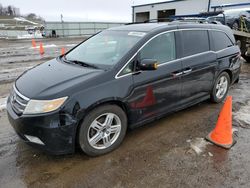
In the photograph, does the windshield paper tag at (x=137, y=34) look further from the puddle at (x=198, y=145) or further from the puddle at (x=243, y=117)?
the puddle at (x=243, y=117)

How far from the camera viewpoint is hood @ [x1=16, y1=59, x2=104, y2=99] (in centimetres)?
279

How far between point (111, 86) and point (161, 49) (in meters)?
1.22

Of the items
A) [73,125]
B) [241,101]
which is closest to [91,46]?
[73,125]

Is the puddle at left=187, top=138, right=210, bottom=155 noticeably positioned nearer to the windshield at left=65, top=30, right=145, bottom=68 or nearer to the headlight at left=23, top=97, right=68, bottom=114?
the windshield at left=65, top=30, right=145, bottom=68

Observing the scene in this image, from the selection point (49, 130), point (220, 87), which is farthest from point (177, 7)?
point (49, 130)

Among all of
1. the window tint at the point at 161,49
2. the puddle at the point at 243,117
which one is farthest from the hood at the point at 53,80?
the puddle at the point at 243,117

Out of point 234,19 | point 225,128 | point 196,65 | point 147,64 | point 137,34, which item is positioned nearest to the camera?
point 147,64

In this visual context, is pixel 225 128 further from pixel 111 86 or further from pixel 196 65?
pixel 111 86

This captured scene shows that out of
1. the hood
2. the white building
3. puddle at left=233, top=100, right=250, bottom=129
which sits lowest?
puddle at left=233, top=100, right=250, bottom=129

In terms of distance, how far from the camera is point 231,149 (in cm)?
337

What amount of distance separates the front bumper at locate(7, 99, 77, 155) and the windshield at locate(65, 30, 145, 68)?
1.04 metres

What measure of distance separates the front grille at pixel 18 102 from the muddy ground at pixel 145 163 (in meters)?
0.75

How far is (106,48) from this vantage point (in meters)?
3.82

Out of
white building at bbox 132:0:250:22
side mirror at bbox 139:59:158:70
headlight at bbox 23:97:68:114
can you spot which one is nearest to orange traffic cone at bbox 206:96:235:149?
side mirror at bbox 139:59:158:70
